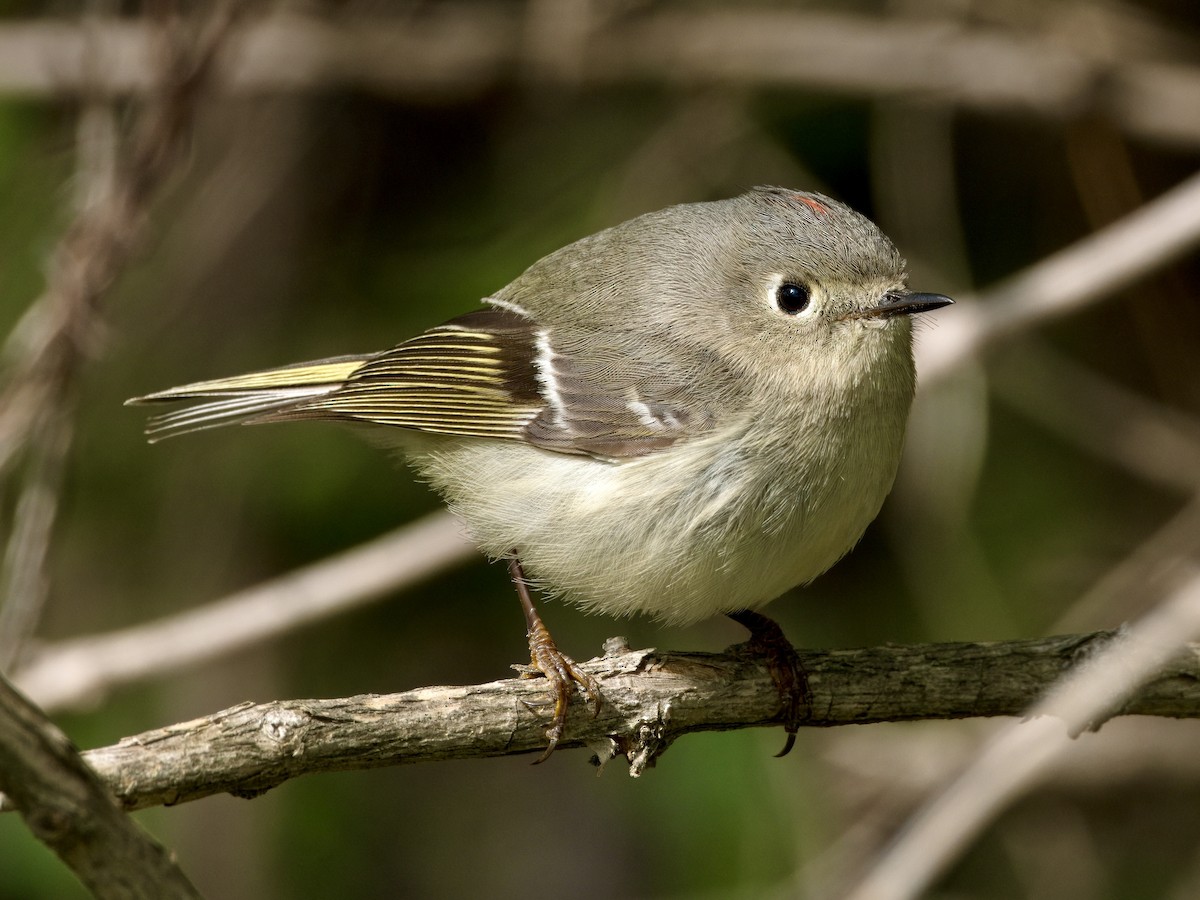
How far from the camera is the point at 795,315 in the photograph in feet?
8.41

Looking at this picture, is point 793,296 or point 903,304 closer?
point 903,304

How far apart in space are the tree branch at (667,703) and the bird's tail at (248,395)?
978mm

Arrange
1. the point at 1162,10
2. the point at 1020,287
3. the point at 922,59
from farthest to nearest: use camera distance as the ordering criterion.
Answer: the point at 1162,10
the point at 922,59
the point at 1020,287

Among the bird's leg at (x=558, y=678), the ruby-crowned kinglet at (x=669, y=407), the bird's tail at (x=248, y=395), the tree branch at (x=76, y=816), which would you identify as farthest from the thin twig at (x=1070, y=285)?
the tree branch at (x=76, y=816)

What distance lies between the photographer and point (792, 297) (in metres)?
2.58

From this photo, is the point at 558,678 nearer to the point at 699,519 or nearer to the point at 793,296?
the point at 699,519

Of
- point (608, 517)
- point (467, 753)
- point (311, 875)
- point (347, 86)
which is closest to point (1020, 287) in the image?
point (608, 517)

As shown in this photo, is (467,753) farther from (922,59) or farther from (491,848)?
(922,59)

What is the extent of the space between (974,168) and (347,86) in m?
2.12

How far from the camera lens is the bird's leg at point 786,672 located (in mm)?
2416

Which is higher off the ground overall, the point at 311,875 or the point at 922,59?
the point at 922,59

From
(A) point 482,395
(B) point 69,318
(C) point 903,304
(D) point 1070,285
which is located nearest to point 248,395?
(B) point 69,318

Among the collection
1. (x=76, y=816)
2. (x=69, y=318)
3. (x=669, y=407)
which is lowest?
(x=76, y=816)

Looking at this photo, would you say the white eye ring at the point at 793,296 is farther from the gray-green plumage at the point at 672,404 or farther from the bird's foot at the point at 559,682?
the bird's foot at the point at 559,682
